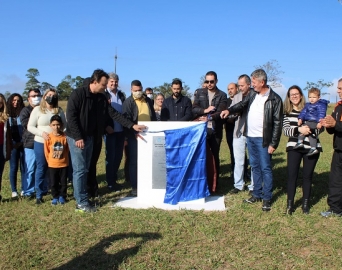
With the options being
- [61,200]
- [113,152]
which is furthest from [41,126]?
[113,152]

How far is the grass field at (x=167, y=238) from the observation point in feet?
11.3

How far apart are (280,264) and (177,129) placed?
2.47 metres

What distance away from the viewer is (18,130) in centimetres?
587

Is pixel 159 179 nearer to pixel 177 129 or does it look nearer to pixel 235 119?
pixel 177 129

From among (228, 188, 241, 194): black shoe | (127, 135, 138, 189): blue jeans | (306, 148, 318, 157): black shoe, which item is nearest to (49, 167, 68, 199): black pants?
(127, 135, 138, 189): blue jeans

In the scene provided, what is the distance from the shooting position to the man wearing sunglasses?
18.6 feet

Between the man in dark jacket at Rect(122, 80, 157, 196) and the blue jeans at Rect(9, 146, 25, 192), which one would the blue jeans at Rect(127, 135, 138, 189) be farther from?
the blue jeans at Rect(9, 146, 25, 192)

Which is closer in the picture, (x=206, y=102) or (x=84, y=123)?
(x=84, y=123)

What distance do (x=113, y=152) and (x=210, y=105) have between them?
6.34 ft

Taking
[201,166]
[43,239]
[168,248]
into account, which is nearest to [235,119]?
[201,166]

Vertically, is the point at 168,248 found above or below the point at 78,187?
below

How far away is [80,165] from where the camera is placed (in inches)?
190

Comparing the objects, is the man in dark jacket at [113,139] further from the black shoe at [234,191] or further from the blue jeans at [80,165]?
the black shoe at [234,191]

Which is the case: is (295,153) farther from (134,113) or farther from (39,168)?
(39,168)
